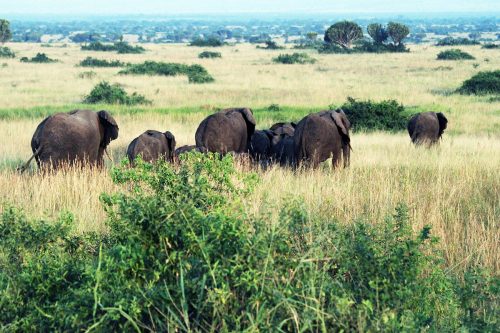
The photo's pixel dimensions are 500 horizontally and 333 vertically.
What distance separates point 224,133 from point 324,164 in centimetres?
171

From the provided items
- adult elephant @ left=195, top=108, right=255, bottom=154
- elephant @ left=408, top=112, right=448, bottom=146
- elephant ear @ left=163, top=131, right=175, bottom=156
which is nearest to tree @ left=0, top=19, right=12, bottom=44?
elephant @ left=408, top=112, right=448, bottom=146

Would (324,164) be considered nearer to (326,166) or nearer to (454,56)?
(326,166)

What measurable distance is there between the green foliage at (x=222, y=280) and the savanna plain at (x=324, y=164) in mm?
539

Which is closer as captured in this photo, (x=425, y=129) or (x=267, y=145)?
(x=267, y=145)

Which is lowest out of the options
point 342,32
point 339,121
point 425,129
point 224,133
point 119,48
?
point 119,48

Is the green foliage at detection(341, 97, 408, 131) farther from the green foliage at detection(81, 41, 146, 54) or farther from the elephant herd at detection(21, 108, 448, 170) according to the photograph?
the green foliage at detection(81, 41, 146, 54)

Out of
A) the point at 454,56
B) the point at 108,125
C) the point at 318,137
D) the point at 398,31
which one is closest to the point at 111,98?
the point at 108,125

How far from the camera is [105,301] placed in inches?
178

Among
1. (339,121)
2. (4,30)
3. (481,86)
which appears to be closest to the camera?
(339,121)

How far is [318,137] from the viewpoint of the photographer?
10875mm

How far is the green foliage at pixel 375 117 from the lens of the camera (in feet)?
66.3

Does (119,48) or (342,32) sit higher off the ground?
(342,32)

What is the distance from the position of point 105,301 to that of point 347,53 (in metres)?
65.2

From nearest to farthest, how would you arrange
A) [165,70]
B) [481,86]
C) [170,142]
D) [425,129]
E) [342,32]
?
1. [170,142]
2. [425,129]
3. [481,86]
4. [165,70]
5. [342,32]
